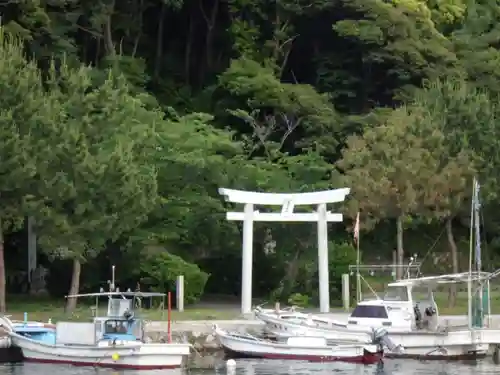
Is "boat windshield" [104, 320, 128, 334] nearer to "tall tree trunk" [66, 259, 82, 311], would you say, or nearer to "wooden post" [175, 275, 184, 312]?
"tall tree trunk" [66, 259, 82, 311]

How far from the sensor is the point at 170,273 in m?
A: 50.0

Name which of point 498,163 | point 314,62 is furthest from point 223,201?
point 314,62

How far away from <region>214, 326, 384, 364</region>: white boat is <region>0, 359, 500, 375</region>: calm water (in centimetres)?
39

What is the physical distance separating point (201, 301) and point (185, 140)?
7.15m

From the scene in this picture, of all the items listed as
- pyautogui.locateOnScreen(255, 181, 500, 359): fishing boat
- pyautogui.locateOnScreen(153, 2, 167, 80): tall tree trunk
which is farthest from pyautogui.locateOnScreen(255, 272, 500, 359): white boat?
pyautogui.locateOnScreen(153, 2, 167, 80): tall tree trunk

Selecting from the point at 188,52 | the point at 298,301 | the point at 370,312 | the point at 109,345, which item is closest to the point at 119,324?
the point at 109,345

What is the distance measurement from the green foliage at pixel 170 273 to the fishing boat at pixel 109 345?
1007 cm

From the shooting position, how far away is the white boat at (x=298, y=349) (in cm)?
3984

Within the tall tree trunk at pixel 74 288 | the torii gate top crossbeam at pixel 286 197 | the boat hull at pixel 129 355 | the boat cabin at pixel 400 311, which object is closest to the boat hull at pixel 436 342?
the boat cabin at pixel 400 311

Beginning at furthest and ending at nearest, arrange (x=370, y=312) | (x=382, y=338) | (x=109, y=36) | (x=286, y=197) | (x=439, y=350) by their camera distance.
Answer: (x=109, y=36)
(x=286, y=197)
(x=370, y=312)
(x=439, y=350)
(x=382, y=338)

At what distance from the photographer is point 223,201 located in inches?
2087

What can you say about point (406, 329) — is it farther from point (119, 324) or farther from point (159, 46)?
point (159, 46)

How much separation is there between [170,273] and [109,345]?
460 inches

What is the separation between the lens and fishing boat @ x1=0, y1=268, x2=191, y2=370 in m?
38.3
